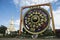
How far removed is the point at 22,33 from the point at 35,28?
104 centimetres

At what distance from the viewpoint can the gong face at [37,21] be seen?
5863 millimetres

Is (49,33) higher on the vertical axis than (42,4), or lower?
lower

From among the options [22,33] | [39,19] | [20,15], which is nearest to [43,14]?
[39,19]

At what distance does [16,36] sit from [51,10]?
178 centimetres

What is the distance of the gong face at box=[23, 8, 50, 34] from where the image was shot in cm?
586

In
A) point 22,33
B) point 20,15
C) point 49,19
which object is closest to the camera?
point 49,19

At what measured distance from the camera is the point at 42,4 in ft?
19.9

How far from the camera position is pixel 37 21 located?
19.4 feet

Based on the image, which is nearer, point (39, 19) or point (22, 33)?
point (39, 19)

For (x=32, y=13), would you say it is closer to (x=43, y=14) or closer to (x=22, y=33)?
(x=43, y=14)

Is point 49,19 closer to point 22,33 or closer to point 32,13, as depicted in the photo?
point 32,13

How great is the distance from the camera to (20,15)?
249 inches

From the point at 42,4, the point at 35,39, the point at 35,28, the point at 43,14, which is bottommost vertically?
the point at 35,39

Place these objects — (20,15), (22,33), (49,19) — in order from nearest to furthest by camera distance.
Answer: (49,19) < (20,15) < (22,33)
